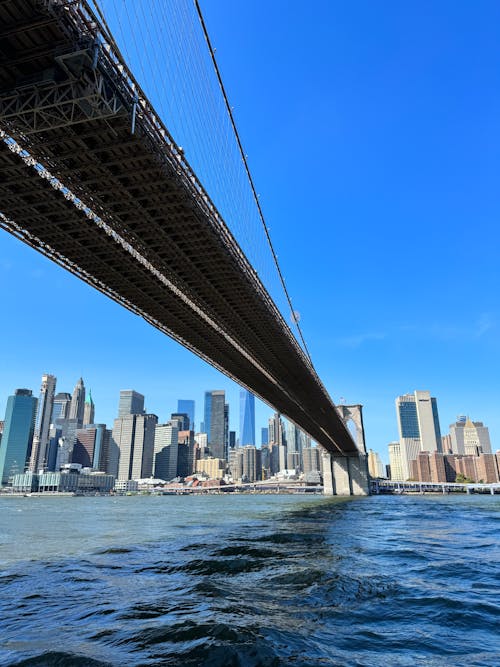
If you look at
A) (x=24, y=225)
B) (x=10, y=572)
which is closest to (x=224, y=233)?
(x=24, y=225)

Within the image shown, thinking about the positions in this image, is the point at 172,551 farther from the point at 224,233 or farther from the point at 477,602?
the point at 224,233

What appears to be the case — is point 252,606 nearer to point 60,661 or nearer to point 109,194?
point 60,661

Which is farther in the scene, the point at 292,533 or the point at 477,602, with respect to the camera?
the point at 292,533

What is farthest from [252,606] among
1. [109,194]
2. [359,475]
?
[359,475]

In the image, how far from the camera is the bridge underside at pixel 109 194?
10.8 meters

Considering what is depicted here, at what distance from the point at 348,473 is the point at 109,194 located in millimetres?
88147

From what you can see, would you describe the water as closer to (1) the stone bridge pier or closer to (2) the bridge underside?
(2) the bridge underside

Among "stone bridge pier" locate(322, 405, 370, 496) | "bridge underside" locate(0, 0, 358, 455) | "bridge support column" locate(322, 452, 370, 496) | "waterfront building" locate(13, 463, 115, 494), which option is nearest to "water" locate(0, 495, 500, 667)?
"bridge underside" locate(0, 0, 358, 455)

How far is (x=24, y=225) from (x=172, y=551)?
1462 cm

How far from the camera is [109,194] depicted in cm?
1805

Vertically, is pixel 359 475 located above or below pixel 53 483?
above

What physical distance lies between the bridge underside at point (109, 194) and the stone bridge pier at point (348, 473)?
62201 mm

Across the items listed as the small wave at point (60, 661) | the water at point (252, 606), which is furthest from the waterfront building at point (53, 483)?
the small wave at point (60, 661)

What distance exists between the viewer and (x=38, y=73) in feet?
36.1
